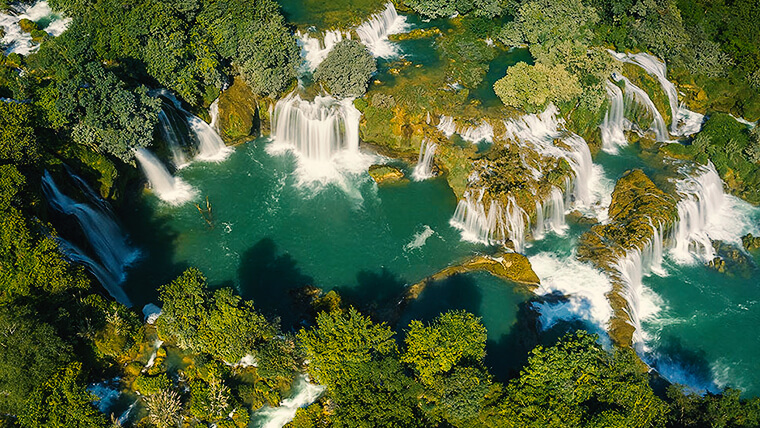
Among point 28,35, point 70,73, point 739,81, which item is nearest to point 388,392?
point 70,73

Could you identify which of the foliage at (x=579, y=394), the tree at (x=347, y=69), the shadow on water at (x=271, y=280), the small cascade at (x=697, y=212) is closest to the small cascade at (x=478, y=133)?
the tree at (x=347, y=69)

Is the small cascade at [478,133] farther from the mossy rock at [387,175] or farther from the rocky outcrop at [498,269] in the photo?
the rocky outcrop at [498,269]

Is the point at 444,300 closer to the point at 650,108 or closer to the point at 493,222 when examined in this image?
the point at 493,222

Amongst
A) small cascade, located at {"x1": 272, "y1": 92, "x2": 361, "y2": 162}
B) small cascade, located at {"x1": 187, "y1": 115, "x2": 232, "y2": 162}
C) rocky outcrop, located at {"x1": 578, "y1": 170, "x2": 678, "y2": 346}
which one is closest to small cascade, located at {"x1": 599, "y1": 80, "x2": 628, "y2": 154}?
rocky outcrop, located at {"x1": 578, "y1": 170, "x2": 678, "y2": 346}

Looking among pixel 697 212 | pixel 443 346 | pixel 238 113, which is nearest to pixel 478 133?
pixel 697 212

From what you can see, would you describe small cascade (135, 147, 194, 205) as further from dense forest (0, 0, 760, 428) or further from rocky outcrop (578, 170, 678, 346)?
rocky outcrop (578, 170, 678, 346)

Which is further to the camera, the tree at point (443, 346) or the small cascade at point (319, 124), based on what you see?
the small cascade at point (319, 124)

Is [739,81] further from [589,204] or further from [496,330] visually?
[496,330]

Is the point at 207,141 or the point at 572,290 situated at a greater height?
the point at 207,141
